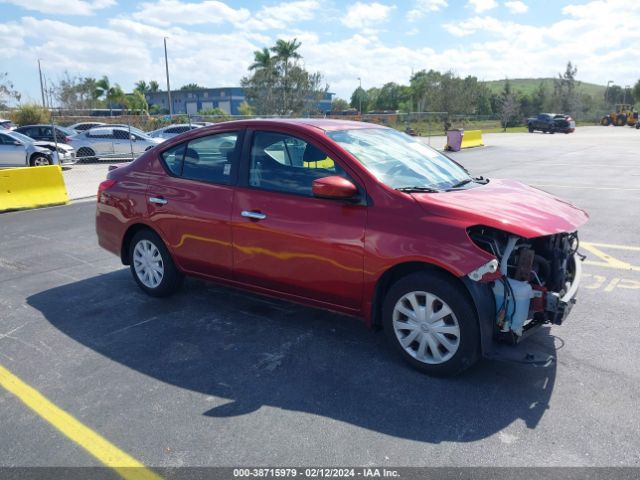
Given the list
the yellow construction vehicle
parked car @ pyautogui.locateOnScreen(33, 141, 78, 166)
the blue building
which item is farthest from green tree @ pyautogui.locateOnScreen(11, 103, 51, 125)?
the blue building

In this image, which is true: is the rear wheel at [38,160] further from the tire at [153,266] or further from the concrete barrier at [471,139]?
the concrete barrier at [471,139]

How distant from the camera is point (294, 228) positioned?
4.01 metres

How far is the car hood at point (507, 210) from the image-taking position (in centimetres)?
338

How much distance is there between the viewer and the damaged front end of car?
3.37 metres

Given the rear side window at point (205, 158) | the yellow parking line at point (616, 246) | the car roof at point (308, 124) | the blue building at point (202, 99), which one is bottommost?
the yellow parking line at point (616, 246)

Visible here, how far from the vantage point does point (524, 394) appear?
11.1 feet

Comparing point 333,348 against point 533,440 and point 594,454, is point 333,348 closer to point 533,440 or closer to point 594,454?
point 533,440

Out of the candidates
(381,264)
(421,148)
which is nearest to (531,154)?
(421,148)

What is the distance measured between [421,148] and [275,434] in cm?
289

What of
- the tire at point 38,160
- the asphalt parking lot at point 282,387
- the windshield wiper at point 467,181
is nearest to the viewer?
the asphalt parking lot at point 282,387

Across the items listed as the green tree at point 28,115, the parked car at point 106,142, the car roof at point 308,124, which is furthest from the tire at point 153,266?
the green tree at point 28,115

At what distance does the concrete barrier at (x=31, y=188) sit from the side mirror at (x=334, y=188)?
8777 mm

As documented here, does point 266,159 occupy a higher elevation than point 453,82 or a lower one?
lower

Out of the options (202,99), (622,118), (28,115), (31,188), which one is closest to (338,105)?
(202,99)
